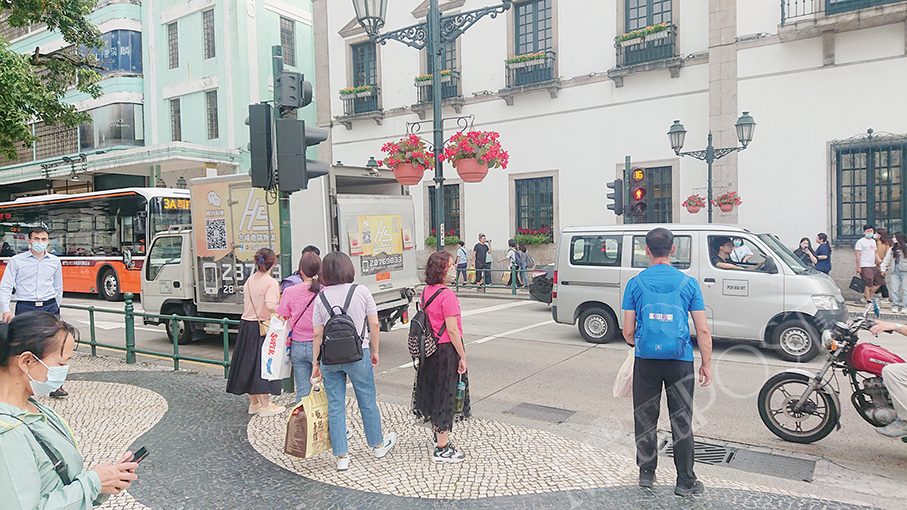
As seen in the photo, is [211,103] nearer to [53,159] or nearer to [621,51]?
[53,159]

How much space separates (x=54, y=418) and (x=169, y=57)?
2957cm

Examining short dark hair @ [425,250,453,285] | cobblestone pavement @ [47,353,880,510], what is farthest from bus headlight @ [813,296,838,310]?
short dark hair @ [425,250,453,285]

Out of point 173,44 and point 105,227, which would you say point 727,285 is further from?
point 173,44

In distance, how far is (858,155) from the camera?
49.8 feet

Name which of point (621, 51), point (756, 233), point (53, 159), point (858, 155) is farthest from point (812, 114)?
point (53, 159)

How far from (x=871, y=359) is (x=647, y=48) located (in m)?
14.9

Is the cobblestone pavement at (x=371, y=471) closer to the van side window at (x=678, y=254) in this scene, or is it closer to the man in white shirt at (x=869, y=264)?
the van side window at (x=678, y=254)

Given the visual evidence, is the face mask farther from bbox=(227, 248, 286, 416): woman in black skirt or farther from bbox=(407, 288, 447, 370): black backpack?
bbox=(227, 248, 286, 416): woman in black skirt

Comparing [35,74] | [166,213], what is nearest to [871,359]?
[35,74]

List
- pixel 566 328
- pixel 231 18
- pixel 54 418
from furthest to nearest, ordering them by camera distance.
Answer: pixel 231 18 → pixel 566 328 → pixel 54 418

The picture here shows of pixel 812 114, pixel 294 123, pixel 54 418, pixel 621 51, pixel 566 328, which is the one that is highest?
pixel 621 51

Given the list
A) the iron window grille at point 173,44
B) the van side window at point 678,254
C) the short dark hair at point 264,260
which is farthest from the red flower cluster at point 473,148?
the iron window grille at point 173,44

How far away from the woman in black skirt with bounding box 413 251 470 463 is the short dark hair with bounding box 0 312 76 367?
2870mm

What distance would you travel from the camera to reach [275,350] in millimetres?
5586
